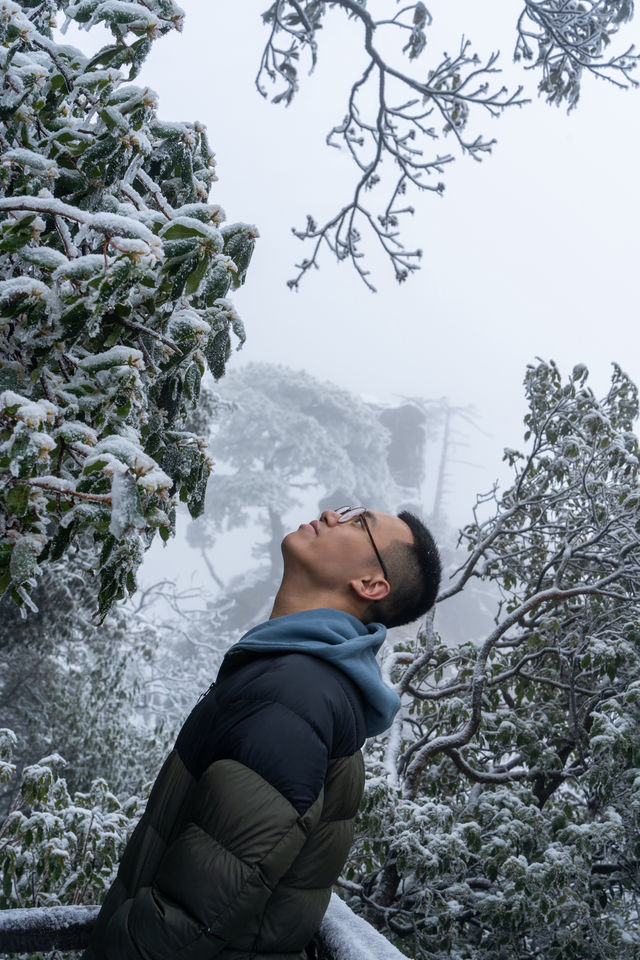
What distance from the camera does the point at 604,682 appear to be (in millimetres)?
4324

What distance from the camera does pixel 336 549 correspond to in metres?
1.61

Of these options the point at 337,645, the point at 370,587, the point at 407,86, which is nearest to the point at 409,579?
the point at 370,587

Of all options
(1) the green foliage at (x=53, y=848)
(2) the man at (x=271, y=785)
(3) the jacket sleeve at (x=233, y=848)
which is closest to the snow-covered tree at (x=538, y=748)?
(1) the green foliage at (x=53, y=848)

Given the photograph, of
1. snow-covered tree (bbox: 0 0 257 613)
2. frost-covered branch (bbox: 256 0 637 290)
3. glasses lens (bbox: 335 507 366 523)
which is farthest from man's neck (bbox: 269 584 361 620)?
frost-covered branch (bbox: 256 0 637 290)

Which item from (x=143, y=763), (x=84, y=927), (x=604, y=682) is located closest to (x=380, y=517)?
(x=84, y=927)

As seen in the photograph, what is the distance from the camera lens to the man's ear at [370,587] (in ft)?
5.18

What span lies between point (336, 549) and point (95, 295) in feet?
2.12

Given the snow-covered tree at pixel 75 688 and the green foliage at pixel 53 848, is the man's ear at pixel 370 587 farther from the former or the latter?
the snow-covered tree at pixel 75 688

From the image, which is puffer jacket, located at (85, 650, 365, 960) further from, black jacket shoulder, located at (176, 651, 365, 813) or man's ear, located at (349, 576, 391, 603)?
man's ear, located at (349, 576, 391, 603)

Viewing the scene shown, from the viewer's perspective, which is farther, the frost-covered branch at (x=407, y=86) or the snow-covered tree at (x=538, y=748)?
the frost-covered branch at (x=407, y=86)

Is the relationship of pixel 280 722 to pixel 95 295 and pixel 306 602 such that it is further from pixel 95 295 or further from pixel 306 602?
pixel 95 295

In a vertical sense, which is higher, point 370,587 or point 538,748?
point 370,587

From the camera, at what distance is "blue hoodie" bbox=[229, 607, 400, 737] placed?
4.44 ft

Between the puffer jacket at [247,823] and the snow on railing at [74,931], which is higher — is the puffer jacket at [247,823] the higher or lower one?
the higher one
